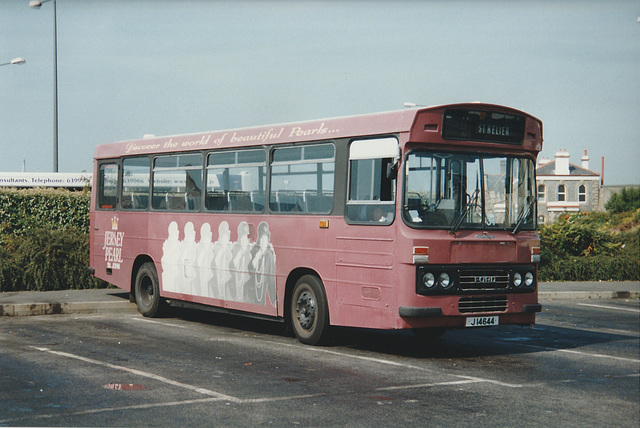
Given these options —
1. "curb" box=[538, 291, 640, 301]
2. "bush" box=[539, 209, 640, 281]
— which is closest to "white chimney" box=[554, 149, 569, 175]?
"bush" box=[539, 209, 640, 281]

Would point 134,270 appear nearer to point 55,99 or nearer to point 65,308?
point 65,308

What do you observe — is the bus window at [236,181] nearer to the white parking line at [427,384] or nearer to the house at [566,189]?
the white parking line at [427,384]

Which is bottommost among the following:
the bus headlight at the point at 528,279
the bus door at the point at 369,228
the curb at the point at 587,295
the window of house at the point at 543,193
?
the curb at the point at 587,295

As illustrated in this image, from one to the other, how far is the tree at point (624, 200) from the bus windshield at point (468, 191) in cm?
7282

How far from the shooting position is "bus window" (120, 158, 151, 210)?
672 inches

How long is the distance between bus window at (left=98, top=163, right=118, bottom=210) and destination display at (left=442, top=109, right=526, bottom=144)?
28.5ft

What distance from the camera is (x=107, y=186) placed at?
60.3ft

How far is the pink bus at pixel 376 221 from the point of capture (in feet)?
37.4

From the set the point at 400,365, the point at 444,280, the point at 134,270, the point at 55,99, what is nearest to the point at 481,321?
the point at 444,280

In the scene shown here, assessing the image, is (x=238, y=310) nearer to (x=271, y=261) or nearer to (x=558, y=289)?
(x=271, y=261)

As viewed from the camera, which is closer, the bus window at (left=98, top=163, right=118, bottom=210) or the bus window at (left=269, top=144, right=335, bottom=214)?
the bus window at (left=269, top=144, right=335, bottom=214)

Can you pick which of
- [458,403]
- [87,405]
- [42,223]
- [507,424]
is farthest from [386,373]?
[42,223]

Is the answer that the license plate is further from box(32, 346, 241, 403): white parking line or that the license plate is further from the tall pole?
the tall pole

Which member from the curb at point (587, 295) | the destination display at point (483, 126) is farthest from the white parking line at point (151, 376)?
the curb at point (587, 295)
